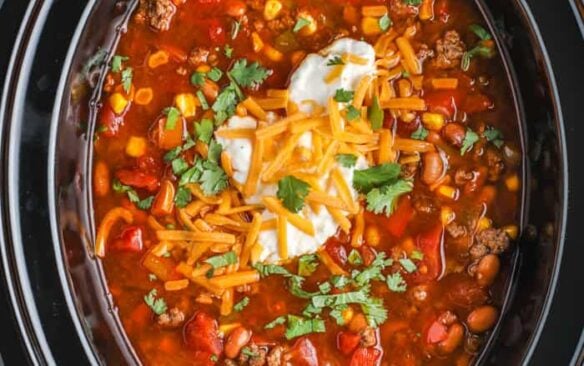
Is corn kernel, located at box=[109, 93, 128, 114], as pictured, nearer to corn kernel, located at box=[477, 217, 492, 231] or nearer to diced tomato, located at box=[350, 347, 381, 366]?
diced tomato, located at box=[350, 347, 381, 366]

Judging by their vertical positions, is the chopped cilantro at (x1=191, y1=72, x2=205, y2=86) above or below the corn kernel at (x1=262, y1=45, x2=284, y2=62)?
below

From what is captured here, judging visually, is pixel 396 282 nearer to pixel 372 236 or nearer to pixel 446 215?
pixel 372 236

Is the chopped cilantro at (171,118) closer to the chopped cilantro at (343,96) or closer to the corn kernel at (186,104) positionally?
the corn kernel at (186,104)

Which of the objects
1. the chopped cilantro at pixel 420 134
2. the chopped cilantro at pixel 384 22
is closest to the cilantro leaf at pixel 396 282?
the chopped cilantro at pixel 420 134

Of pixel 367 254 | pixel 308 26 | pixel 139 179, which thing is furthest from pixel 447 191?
pixel 139 179

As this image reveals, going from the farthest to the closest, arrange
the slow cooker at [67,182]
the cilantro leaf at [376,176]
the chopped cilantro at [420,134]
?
the chopped cilantro at [420,134]
the cilantro leaf at [376,176]
the slow cooker at [67,182]

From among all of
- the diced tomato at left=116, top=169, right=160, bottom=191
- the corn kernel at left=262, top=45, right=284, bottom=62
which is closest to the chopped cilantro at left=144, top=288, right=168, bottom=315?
the diced tomato at left=116, top=169, right=160, bottom=191
